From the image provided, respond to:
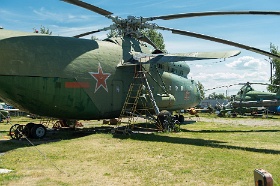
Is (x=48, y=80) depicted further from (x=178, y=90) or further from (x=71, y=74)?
(x=178, y=90)

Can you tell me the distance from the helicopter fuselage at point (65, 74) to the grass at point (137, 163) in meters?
2.38

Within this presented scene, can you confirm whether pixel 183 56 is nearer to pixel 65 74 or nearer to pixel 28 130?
pixel 65 74

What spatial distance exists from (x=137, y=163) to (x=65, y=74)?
24.5ft

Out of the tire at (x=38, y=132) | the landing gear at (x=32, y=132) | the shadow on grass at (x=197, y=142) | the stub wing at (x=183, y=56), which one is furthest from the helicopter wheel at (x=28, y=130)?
the stub wing at (x=183, y=56)

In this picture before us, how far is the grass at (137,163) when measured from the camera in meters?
7.74

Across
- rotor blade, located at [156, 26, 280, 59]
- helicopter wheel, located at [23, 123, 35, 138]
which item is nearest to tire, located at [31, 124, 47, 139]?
helicopter wheel, located at [23, 123, 35, 138]

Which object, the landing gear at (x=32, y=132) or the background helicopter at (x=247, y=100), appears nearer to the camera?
the landing gear at (x=32, y=132)

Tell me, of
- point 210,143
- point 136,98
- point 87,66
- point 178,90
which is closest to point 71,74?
point 87,66

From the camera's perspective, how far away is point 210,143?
13703 mm

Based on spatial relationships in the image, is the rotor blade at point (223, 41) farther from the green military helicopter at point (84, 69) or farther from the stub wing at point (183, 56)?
the stub wing at point (183, 56)

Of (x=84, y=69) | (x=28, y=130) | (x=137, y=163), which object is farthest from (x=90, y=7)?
(x=137, y=163)

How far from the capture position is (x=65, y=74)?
15469 millimetres

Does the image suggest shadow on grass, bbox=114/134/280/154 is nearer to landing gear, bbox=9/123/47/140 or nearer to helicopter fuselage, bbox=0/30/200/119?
helicopter fuselage, bbox=0/30/200/119

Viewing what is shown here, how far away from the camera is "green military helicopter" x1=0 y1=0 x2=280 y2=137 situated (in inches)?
558
